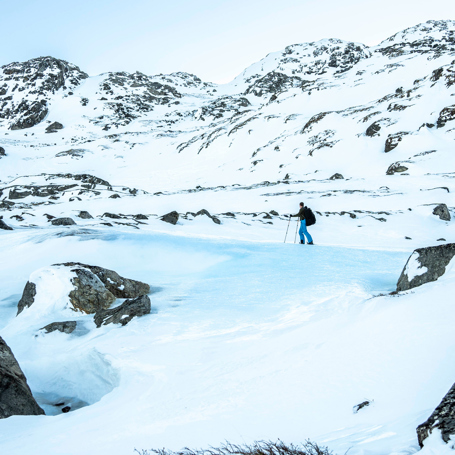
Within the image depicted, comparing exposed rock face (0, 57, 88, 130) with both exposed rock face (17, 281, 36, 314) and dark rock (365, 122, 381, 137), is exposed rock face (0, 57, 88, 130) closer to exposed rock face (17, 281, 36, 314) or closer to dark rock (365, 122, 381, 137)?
dark rock (365, 122, 381, 137)

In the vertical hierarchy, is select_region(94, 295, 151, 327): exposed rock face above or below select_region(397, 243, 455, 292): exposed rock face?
below

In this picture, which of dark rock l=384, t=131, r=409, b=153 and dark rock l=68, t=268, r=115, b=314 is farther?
dark rock l=384, t=131, r=409, b=153

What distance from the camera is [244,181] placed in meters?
36.3

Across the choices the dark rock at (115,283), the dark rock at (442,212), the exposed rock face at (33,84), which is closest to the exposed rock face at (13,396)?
the dark rock at (115,283)

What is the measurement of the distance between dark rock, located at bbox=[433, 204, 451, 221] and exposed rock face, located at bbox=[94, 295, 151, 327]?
15.3 meters

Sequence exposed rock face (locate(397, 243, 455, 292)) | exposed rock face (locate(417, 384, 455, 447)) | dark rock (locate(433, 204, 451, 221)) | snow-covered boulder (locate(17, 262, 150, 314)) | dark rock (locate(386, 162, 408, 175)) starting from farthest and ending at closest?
dark rock (locate(386, 162, 408, 175)), dark rock (locate(433, 204, 451, 221)), snow-covered boulder (locate(17, 262, 150, 314)), exposed rock face (locate(397, 243, 455, 292)), exposed rock face (locate(417, 384, 455, 447))

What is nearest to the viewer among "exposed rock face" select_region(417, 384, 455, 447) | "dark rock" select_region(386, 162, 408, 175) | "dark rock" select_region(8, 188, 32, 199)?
"exposed rock face" select_region(417, 384, 455, 447)

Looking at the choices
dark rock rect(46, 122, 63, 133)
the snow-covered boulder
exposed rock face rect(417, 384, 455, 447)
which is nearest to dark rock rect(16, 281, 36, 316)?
the snow-covered boulder

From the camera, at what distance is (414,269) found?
19.5 feet

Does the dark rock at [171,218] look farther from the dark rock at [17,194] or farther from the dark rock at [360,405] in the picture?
the dark rock at [17,194]

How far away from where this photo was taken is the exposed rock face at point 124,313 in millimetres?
6273

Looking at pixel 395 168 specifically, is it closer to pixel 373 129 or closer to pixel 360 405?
pixel 373 129

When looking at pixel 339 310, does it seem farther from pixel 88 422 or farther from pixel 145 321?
pixel 88 422

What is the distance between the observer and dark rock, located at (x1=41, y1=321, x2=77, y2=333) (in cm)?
625
